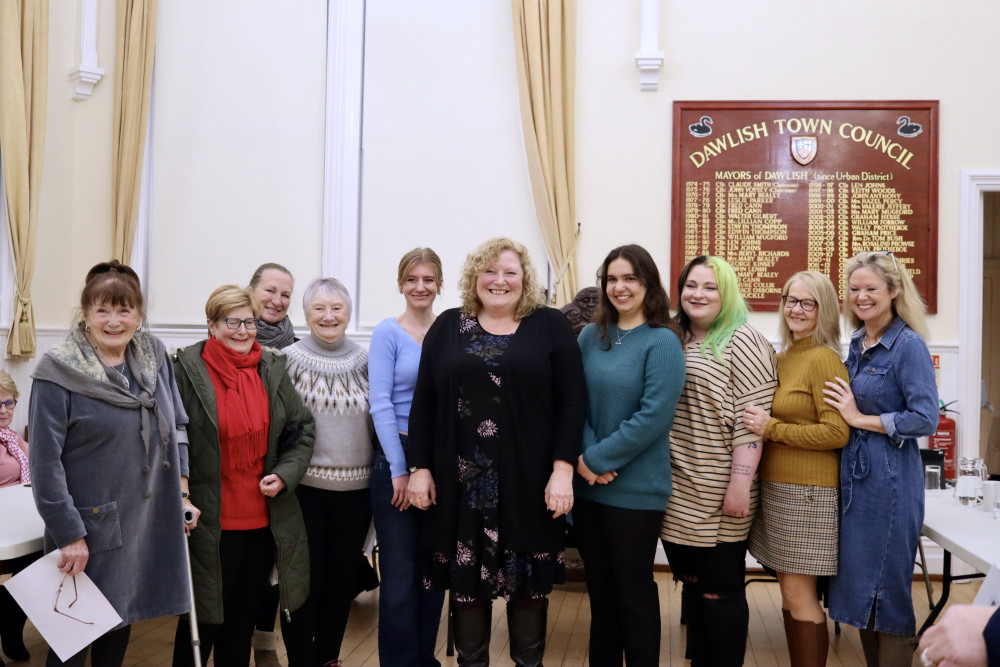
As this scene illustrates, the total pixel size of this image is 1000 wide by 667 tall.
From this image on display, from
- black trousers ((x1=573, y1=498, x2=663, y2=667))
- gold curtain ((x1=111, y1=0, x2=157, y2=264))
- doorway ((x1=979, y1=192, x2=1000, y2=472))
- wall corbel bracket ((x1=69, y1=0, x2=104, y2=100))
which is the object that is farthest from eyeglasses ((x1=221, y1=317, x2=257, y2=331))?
doorway ((x1=979, y1=192, x2=1000, y2=472))

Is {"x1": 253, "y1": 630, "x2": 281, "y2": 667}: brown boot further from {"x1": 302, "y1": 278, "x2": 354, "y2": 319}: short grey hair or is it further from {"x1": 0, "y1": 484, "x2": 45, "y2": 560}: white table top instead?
{"x1": 302, "y1": 278, "x2": 354, "y2": 319}: short grey hair

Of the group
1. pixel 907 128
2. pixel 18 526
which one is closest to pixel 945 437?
pixel 907 128

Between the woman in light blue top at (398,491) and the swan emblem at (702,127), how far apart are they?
8.50 ft

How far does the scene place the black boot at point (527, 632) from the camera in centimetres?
238

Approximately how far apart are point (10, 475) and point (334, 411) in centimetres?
154

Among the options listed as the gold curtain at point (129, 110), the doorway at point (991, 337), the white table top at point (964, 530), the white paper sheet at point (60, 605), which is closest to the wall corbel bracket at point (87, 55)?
the gold curtain at point (129, 110)

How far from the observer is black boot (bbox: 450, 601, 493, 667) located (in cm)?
240

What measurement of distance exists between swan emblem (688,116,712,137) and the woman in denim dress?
7.67ft

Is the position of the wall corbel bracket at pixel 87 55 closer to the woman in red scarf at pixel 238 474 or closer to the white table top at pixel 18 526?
the white table top at pixel 18 526

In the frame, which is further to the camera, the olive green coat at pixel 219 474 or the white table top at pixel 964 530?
the olive green coat at pixel 219 474

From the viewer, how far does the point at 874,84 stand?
4656 millimetres

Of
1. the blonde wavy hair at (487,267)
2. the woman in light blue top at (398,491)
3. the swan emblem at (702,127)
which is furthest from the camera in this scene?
the swan emblem at (702,127)

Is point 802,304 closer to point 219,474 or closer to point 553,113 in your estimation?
point 219,474

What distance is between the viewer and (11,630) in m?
3.04
